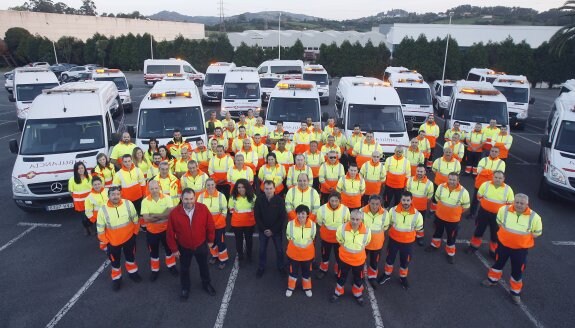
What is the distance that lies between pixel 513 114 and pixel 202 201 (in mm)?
16756

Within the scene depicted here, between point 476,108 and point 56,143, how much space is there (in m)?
13.1

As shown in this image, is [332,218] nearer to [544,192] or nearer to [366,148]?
[366,148]

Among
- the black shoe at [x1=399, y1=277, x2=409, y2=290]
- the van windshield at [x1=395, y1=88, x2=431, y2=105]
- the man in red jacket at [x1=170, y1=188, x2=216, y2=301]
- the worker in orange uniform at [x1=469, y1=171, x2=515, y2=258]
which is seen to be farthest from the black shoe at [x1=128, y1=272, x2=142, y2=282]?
the van windshield at [x1=395, y1=88, x2=431, y2=105]

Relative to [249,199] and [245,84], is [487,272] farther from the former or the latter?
[245,84]

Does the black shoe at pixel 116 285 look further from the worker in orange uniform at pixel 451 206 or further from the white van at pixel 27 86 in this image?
the white van at pixel 27 86

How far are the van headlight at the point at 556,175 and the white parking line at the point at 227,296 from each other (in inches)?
313

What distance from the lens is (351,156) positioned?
1068cm

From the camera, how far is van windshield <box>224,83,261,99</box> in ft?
58.5

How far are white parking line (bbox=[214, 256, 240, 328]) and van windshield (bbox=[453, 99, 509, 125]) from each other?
33.2 feet

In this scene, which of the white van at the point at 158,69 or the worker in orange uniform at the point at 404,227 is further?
the white van at the point at 158,69

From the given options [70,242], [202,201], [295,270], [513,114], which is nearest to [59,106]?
[70,242]

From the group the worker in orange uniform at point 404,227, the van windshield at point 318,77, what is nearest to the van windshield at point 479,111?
the worker in orange uniform at point 404,227

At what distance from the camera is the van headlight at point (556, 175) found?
929 cm

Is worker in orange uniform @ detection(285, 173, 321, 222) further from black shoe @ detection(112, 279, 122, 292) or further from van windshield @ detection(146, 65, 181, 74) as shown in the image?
van windshield @ detection(146, 65, 181, 74)
